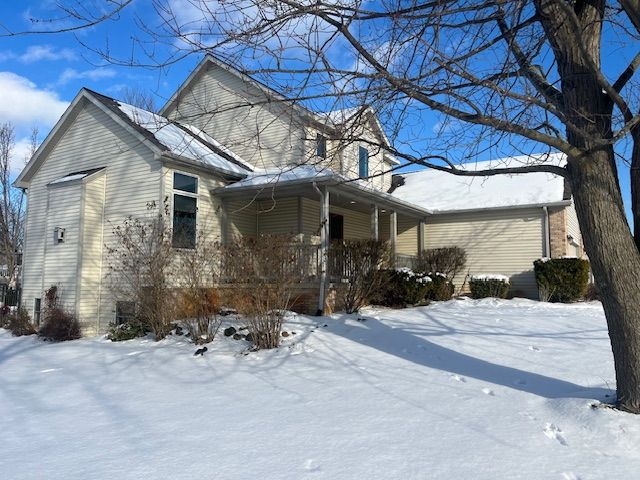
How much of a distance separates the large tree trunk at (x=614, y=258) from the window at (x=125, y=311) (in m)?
8.70

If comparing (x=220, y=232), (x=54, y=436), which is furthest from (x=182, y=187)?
(x=54, y=436)

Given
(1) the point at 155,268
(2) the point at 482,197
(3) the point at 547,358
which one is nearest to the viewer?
(3) the point at 547,358

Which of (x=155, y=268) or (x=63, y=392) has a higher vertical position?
(x=155, y=268)

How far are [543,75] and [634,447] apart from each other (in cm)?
387

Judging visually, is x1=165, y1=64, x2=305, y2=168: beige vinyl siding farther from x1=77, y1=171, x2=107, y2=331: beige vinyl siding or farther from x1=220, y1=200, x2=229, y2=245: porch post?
x1=77, y1=171, x2=107, y2=331: beige vinyl siding

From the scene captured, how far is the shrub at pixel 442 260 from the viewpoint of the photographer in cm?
1786

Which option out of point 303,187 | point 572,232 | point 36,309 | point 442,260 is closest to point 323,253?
point 303,187

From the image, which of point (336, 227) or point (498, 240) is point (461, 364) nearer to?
point (336, 227)

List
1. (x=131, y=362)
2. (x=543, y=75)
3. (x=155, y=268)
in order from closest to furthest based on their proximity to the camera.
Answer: (x=543, y=75), (x=131, y=362), (x=155, y=268)

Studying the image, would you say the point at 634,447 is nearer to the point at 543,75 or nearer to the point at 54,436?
the point at 543,75

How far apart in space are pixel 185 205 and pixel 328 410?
907 cm

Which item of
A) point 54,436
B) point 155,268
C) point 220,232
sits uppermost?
point 220,232

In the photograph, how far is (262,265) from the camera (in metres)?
8.92

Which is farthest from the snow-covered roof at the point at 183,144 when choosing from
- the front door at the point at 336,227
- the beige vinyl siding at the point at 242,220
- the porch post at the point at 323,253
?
the front door at the point at 336,227
